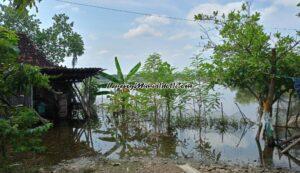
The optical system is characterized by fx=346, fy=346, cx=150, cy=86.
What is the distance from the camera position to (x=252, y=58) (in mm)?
10125

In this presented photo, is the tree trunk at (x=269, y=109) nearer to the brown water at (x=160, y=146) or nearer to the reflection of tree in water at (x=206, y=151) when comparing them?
the brown water at (x=160, y=146)

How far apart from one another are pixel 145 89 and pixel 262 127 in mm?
5430

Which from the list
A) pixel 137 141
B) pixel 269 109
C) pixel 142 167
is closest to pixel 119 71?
pixel 137 141

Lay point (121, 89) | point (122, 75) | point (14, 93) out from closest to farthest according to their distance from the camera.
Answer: point (14, 93), point (121, 89), point (122, 75)

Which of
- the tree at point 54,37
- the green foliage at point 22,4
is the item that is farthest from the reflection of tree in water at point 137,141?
the tree at point 54,37

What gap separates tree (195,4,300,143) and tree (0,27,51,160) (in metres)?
6.56

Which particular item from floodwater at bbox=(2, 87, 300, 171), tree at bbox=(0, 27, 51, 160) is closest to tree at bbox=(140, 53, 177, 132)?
floodwater at bbox=(2, 87, 300, 171)

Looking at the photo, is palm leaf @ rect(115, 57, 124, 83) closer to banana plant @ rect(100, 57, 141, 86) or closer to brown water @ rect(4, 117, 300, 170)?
banana plant @ rect(100, 57, 141, 86)

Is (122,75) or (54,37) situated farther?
(54,37)

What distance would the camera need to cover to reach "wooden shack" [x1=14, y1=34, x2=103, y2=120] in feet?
54.9

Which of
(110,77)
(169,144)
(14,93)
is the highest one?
(110,77)

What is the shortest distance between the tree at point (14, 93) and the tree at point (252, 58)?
656cm

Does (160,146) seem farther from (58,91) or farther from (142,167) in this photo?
(58,91)

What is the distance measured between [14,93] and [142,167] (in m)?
3.58
